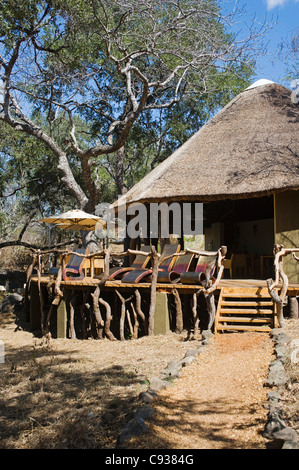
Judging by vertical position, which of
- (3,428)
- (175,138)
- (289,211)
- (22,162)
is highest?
(175,138)

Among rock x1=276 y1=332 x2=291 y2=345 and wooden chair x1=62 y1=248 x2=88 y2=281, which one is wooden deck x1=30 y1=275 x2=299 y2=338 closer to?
wooden chair x1=62 y1=248 x2=88 y2=281

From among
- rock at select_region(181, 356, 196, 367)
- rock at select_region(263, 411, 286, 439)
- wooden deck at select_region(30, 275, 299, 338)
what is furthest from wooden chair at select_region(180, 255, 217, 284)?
rock at select_region(263, 411, 286, 439)

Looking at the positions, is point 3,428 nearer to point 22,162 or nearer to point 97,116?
point 22,162

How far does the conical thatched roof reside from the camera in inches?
370

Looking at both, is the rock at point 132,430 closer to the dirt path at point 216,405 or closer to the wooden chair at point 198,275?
the dirt path at point 216,405

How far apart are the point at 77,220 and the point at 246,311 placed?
688 centimetres

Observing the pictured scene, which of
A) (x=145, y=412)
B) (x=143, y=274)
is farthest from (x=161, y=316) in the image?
(x=145, y=412)

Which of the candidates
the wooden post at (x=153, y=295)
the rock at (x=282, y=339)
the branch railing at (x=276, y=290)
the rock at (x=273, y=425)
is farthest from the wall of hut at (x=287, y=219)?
the rock at (x=273, y=425)

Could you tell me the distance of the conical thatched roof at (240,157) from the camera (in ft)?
30.8

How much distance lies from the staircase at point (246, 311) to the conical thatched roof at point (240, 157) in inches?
96.0

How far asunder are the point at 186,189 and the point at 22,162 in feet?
36.0

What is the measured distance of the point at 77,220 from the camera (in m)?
12.8

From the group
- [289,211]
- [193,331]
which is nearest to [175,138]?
[289,211]

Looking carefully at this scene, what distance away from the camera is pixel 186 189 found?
991cm
